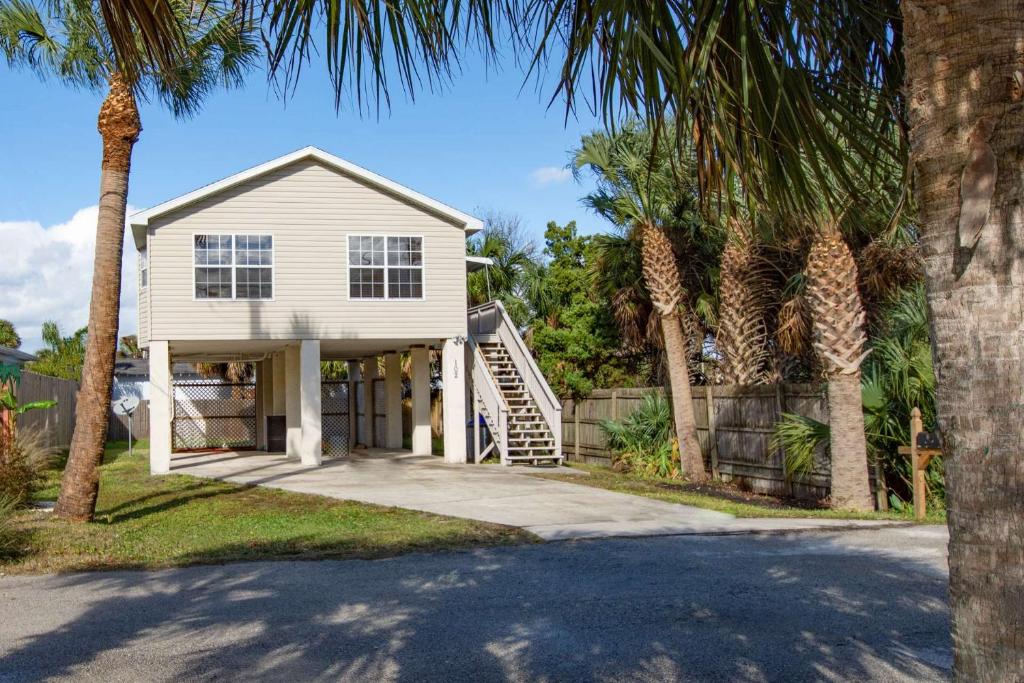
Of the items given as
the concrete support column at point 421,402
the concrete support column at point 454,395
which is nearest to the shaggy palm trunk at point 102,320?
the concrete support column at point 454,395

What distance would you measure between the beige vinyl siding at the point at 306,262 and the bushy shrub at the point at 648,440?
4330mm

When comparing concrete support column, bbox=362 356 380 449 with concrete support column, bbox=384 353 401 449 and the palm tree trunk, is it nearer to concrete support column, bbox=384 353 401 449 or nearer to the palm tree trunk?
concrete support column, bbox=384 353 401 449

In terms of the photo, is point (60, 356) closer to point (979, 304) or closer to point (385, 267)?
point (385, 267)

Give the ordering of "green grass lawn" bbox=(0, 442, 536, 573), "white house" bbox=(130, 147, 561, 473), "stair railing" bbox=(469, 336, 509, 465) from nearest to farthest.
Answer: "green grass lawn" bbox=(0, 442, 536, 573)
"white house" bbox=(130, 147, 561, 473)
"stair railing" bbox=(469, 336, 509, 465)

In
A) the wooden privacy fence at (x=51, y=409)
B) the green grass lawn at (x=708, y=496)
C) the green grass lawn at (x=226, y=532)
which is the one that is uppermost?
the wooden privacy fence at (x=51, y=409)

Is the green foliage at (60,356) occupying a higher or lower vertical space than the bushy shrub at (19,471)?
higher

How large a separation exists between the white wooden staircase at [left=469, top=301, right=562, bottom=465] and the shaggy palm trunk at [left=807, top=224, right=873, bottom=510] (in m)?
8.09

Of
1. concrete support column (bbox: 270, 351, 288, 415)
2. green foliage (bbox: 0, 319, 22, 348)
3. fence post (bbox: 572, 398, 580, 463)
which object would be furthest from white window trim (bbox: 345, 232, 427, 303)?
green foliage (bbox: 0, 319, 22, 348)

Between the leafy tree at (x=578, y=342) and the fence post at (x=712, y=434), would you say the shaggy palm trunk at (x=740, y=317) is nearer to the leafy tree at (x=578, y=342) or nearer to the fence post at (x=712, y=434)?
the fence post at (x=712, y=434)

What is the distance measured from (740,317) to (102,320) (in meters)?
11.7

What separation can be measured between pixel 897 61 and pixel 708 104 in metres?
0.74

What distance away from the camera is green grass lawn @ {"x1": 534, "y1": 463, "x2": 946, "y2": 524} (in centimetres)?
1279

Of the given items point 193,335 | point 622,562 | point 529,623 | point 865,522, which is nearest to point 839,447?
point 865,522

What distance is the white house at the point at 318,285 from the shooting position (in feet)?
67.1
